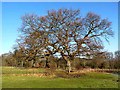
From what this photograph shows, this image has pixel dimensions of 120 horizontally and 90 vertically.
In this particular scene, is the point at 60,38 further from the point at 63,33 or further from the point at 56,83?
the point at 56,83

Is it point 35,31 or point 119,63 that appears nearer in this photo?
point 35,31

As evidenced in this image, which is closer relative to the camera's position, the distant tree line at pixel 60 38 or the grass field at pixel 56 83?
the grass field at pixel 56 83

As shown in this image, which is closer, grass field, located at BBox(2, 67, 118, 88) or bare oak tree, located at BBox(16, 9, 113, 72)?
grass field, located at BBox(2, 67, 118, 88)

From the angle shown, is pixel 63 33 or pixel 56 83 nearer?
pixel 56 83

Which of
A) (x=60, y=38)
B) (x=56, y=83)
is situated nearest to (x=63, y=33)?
(x=60, y=38)

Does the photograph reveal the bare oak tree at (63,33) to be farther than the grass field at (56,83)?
Yes

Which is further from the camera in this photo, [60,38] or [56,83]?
[60,38]

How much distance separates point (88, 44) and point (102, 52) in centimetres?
291

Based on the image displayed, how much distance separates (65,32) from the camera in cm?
3609

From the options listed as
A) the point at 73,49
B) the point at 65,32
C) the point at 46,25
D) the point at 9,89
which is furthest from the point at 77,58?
the point at 9,89

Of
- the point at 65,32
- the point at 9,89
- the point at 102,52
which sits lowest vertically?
the point at 9,89

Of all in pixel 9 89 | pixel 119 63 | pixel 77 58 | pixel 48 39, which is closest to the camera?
pixel 9 89

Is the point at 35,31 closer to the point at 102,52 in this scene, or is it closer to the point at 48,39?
the point at 48,39

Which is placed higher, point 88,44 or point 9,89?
point 88,44
